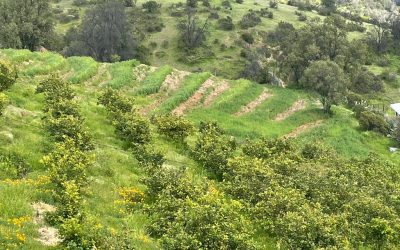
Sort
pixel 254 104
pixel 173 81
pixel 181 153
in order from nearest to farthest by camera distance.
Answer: pixel 181 153
pixel 173 81
pixel 254 104

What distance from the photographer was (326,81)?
67625mm

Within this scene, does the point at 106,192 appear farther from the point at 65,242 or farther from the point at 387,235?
the point at 387,235

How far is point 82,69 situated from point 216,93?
1877 centimetres

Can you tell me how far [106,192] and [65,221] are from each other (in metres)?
7.03

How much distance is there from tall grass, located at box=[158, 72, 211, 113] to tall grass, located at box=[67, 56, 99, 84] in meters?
10.8

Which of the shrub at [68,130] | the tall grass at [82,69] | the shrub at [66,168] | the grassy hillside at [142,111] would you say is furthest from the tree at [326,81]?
the shrub at [66,168]

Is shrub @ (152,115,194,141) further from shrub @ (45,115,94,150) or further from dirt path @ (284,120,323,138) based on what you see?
dirt path @ (284,120,323,138)

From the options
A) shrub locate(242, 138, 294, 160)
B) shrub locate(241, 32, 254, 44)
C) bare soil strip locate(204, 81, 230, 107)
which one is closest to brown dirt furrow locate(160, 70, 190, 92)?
bare soil strip locate(204, 81, 230, 107)

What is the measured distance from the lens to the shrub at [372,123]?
63.6 metres

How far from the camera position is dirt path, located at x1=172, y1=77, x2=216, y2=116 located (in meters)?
59.9

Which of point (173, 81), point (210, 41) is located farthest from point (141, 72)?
point (210, 41)

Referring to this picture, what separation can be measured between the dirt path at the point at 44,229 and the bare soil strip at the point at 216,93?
1700 inches

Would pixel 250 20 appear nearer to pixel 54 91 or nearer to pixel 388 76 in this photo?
pixel 388 76

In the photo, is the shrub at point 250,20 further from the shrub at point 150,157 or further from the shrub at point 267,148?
the shrub at point 150,157
